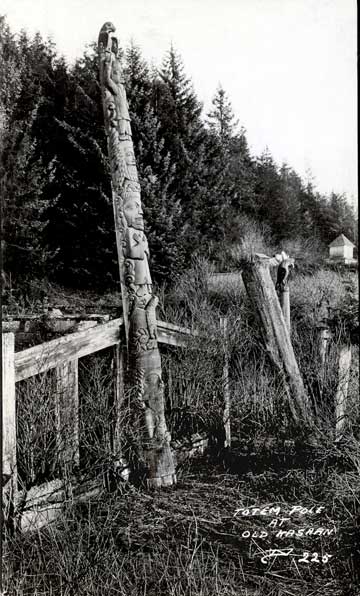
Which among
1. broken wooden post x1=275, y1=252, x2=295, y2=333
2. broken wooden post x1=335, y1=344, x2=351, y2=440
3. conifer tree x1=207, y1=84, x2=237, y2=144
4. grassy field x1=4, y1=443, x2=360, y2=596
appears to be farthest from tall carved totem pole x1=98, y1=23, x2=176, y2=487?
broken wooden post x1=335, y1=344, x2=351, y2=440

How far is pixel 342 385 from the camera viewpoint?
2990 mm

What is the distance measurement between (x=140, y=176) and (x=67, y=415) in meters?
1.34

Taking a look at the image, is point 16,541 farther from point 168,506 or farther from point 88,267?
point 88,267

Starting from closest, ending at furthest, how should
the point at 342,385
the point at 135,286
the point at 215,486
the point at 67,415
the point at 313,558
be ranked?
1. the point at 313,558
2. the point at 67,415
3. the point at 215,486
4. the point at 135,286
5. the point at 342,385

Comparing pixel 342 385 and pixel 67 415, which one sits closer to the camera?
pixel 67 415

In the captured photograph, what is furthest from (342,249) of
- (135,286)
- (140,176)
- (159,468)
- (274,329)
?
(159,468)

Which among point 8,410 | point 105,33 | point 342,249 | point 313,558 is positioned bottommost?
point 313,558

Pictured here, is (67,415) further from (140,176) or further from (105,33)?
(105,33)

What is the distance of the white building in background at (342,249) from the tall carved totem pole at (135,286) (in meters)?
0.94

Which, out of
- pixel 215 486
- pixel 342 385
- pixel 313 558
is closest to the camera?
pixel 313 558

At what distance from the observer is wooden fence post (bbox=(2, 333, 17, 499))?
7.45 feet

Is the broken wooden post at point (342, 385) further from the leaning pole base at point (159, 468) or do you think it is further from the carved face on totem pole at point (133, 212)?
the carved face on totem pole at point (133, 212)

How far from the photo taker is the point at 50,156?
288 centimetres

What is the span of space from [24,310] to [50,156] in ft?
2.72
